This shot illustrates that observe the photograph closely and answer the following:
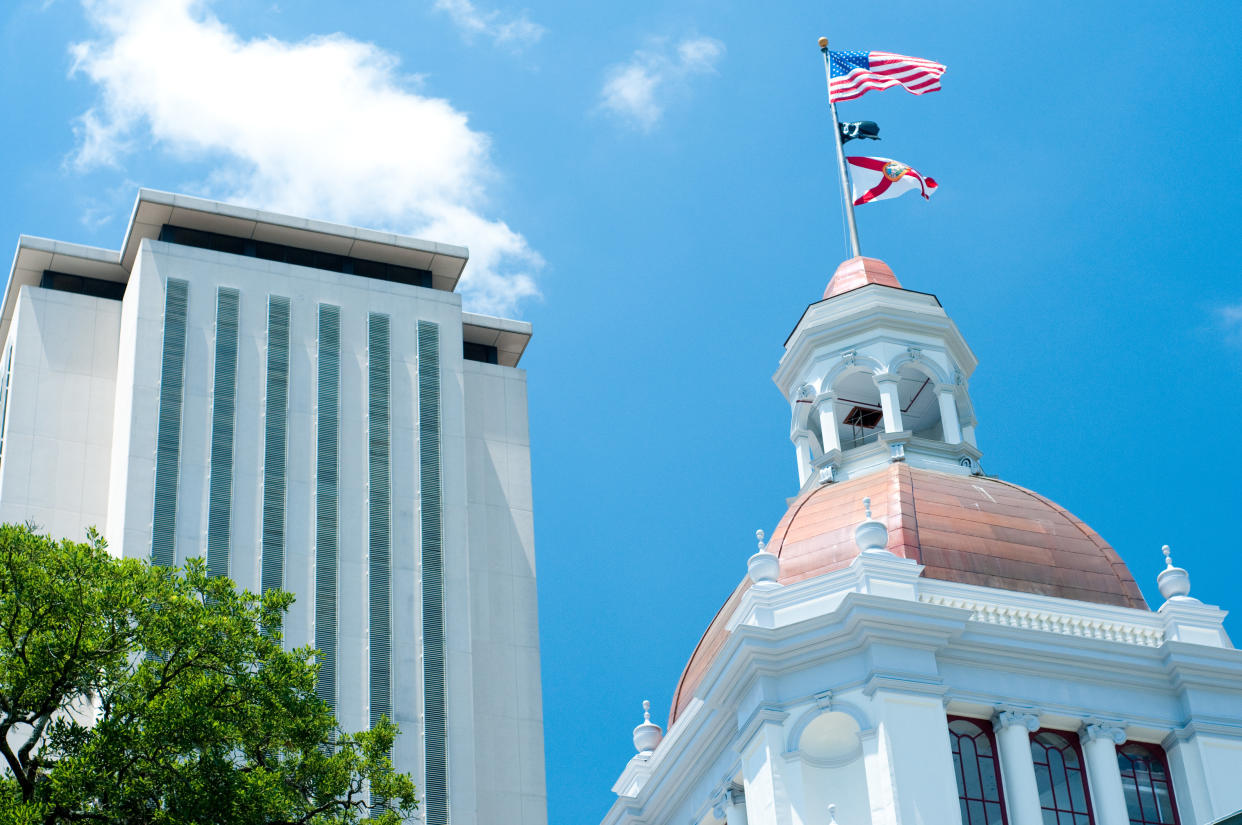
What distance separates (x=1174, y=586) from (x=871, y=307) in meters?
10.5

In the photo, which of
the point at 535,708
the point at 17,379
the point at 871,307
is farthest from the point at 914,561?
the point at 17,379

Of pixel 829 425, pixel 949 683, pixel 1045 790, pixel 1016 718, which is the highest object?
pixel 829 425

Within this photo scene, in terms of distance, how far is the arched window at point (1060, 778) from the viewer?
37.1 m

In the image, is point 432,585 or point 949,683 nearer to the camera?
point 949,683

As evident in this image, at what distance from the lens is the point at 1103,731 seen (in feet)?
124

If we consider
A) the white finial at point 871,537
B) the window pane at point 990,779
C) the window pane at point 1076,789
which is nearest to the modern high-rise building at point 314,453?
the white finial at point 871,537

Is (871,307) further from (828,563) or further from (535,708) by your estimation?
(535,708)

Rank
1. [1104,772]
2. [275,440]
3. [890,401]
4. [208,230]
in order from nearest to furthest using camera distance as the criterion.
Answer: [1104,772], [890,401], [275,440], [208,230]

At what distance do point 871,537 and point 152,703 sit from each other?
1758 cm

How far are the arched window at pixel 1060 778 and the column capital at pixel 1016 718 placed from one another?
324 millimetres

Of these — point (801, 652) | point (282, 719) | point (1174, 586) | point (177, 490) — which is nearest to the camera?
point (282, 719)

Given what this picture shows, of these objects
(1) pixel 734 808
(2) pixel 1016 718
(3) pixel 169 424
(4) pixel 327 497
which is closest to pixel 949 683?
(2) pixel 1016 718

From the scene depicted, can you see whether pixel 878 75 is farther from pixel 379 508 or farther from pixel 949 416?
pixel 379 508

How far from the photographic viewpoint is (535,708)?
61.0m
